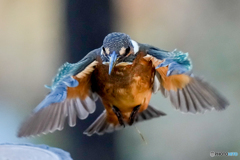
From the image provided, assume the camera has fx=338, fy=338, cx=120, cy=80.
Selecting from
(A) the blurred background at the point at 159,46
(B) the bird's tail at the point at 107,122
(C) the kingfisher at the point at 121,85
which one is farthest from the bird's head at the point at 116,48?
(A) the blurred background at the point at 159,46

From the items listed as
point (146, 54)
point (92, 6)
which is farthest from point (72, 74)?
point (92, 6)

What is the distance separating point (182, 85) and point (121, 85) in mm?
212

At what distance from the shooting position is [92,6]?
141cm

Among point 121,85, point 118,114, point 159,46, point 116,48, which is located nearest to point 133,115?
point 118,114

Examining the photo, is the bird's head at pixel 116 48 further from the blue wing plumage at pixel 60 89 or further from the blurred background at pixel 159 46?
the blurred background at pixel 159 46

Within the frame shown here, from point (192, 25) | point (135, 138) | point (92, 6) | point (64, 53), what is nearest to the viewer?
point (92, 6)

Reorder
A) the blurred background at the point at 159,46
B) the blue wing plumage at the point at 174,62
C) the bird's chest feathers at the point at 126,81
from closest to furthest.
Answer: the blue wing plumage at the point at 174,62 → the bird's chest feathers at the point at 126,81 → the blurred background at the point at 159,46

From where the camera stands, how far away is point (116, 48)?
1007mm

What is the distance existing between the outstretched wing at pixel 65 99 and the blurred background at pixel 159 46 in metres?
0.46

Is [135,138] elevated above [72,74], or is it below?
below

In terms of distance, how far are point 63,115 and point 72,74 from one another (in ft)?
0.70

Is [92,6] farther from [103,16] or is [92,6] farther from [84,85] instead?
[84,85]

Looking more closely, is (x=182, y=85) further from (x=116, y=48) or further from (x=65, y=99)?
(x=65, y=99)

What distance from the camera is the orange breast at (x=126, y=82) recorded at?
3.67 ft
